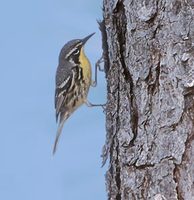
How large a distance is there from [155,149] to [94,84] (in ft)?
7.37

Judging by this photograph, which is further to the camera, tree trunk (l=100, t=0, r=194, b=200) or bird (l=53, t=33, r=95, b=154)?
bird (l=53, t=33, r=95, b=154)

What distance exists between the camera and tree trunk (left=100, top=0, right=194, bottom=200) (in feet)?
4.10

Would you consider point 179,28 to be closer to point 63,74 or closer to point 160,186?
point 160,186

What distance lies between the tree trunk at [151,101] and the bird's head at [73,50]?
1.92 metres

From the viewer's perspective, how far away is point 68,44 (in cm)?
345

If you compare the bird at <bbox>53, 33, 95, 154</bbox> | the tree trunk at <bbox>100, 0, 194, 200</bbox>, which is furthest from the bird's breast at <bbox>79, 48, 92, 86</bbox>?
the tree trunk at <bbox>100, 0, 194, 200</bbox>

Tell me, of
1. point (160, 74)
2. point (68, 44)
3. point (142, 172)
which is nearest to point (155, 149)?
point (142, 172)

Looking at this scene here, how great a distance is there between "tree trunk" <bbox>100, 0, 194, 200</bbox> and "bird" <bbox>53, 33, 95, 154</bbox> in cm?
195

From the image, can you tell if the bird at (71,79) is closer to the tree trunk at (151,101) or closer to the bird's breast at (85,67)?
the bird's breast at (85,67)

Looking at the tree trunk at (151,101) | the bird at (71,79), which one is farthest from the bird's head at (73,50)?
the tree trunk at (151,101)

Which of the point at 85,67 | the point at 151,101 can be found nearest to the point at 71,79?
the point at 85,67

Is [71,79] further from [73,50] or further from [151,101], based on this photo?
[151,101]

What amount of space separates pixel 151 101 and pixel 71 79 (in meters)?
2.22

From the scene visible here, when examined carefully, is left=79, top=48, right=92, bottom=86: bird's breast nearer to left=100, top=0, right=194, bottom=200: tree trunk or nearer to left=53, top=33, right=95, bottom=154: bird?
left=53, top=33, right=95, bottom=154: bird
